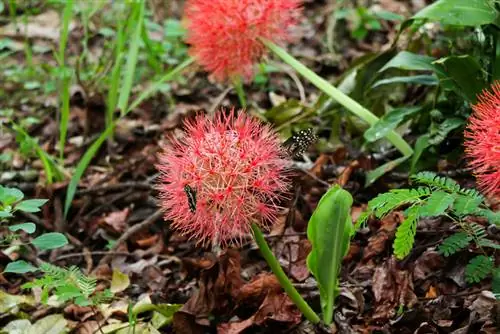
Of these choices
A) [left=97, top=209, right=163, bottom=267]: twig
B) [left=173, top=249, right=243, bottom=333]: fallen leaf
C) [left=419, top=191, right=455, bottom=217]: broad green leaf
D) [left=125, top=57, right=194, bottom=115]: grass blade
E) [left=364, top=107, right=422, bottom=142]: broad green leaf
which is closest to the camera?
[left=419, top=191, right=455, bottom=217]: broad green leaf

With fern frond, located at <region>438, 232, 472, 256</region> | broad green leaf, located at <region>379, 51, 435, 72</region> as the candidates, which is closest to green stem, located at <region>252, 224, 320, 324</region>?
fern frond, located at <region>438, 232, 472, 256</region>

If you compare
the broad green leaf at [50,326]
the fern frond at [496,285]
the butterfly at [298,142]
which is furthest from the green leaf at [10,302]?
the fern frond at [496,285]

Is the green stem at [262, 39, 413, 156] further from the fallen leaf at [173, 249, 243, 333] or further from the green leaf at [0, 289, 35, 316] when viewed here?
the green leaf at [0, 289, 35, 316]

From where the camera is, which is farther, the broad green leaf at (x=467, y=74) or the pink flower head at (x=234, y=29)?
the pink flower head at (x=234, y=29)

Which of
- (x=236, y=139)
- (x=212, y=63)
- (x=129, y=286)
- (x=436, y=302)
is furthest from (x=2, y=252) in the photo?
(x=436, y=302)

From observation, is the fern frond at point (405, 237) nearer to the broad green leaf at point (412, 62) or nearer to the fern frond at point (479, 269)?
the fern frond at point (479, 269)

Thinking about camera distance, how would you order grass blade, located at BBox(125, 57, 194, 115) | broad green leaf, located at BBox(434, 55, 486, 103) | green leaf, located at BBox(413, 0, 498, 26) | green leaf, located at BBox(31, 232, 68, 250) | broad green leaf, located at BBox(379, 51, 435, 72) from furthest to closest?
grass blade, located at BBox(125, 57, 194, 115) < broad green leaf, located at BBox(379, 51, 435, 72) < broad green leaf, located at BBox(434, 55, 486, 103) < green leaf, located at BBox(413, 0, 498, 26) < green leaf, located at BBox(31, 232, 68, 250)

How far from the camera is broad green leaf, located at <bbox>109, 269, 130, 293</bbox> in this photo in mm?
2887

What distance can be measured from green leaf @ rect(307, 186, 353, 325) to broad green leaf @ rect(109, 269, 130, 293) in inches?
39.0

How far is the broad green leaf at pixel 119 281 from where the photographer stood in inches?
114

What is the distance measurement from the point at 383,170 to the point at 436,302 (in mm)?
808

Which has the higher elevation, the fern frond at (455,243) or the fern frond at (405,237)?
the fern frond at (405,237)

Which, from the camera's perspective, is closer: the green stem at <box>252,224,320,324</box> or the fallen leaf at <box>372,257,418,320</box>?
the green stem at <box>252,224,320,324</box>

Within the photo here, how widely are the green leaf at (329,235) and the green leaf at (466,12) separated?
100 centimetres
